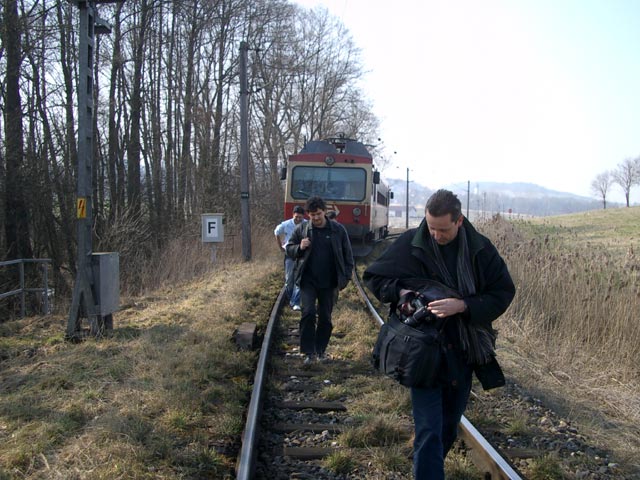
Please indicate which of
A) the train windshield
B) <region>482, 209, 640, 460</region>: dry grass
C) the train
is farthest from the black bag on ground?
the train windshield

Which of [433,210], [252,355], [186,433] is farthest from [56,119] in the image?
[433,210]

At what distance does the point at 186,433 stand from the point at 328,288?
240 cm

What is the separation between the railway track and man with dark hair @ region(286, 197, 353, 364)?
60cm

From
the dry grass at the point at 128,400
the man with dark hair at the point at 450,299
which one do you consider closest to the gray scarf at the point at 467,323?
the man with dark hair at the point at 450,299

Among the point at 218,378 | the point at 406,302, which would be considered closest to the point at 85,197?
the point at 218,378

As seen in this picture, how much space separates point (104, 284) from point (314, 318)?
10.4 ft

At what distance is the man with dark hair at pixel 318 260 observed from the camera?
6117mm

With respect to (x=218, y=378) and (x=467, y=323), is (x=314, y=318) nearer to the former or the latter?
(x=218, y=378)

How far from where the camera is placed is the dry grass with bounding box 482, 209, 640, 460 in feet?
18.1

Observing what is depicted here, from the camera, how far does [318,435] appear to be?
445 cm

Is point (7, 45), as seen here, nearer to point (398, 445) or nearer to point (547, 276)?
point (547, 276)

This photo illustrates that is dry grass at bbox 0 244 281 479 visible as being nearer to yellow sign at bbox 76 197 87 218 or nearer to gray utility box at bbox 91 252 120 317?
gray utility box at bbox 91 252 120 317

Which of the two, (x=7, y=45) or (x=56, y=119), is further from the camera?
(x=56, y=119)

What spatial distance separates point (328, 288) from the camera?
6266 mm
